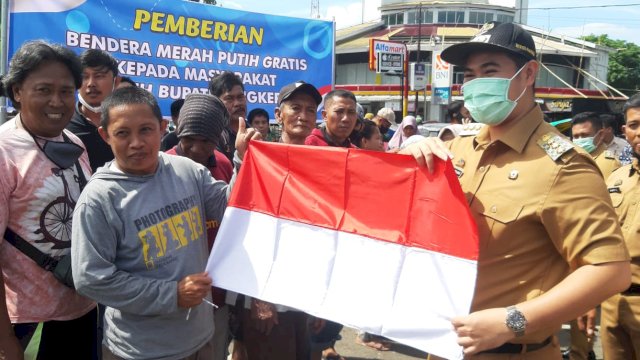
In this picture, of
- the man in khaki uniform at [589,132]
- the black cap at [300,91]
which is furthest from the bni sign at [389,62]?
the black cap at [300,91]

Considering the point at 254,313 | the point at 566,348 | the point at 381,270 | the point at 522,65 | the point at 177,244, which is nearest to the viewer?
the point at 522,65

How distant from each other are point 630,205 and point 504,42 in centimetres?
200

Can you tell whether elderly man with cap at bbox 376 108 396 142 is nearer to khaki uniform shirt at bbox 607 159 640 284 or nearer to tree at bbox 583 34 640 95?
khaki uniform shirt at bbox 607 159 640 284

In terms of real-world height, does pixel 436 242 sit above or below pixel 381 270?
above

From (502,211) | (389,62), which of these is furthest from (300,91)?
(389,62)

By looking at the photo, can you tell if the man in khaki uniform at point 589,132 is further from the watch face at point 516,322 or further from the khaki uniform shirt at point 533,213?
the watch face at point 516,322

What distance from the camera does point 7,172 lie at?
2.08 metres

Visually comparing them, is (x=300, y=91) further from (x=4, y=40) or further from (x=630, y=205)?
(x=4, y=40)

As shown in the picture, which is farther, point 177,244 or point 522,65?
point 177,244

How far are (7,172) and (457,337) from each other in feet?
6.16

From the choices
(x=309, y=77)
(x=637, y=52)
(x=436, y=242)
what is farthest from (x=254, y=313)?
(x=637, y=52)

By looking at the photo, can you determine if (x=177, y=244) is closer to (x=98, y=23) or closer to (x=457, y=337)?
(x=457, y=337)

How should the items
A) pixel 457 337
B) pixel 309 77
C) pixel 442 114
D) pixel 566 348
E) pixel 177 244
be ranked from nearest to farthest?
pixel 457 337 → pixel 177 244 → pixel 566 348 → pixel 309 77 → pixel 442 114

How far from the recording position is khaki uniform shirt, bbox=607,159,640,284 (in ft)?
10.0
